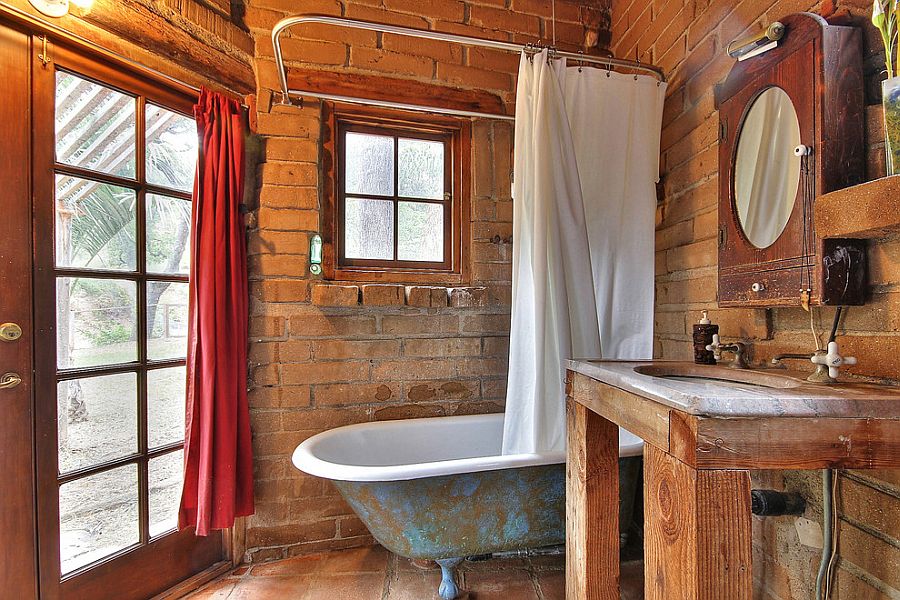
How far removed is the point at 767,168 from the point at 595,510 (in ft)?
3.43

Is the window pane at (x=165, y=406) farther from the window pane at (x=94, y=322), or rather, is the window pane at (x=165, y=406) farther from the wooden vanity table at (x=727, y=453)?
the wooden vanity table at (x=727, y=453)

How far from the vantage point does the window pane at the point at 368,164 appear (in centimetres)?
190

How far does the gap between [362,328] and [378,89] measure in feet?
3.52

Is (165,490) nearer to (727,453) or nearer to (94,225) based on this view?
(94,225)

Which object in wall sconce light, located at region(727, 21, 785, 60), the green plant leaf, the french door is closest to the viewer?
the green plant leaf

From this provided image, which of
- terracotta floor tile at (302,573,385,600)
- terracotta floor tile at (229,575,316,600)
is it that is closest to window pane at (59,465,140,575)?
terracotta floor tile at (229,575,316,600)

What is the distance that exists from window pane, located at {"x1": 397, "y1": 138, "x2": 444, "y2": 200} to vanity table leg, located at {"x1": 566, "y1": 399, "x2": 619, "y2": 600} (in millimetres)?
1264

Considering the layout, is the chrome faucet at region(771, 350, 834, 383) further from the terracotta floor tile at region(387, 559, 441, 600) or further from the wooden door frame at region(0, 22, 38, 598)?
the wooden door frame at region(0, 22, 38, 598)

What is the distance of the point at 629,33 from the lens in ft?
6.26

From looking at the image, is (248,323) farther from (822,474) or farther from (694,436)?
(822,474)

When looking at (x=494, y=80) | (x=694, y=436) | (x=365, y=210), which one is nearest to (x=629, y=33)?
(x=494, y=80)

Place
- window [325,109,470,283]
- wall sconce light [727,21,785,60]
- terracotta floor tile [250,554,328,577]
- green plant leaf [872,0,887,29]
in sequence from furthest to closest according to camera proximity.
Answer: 1. window [325,109,470,283]
2. terracotta floor tile [250,554,328,577]
3. wall sconce light [727,21,785,60]
4. green plant leaf [872,0,887,29]

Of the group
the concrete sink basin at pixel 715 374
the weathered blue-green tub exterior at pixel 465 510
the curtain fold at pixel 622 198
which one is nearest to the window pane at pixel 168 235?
the weathered blue-green tub exterior at pixel 465 510

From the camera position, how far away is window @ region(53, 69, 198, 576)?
1285 mm
